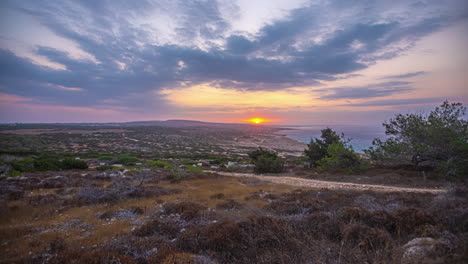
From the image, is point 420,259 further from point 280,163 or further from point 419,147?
point 280,163

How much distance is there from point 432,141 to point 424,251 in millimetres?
14232

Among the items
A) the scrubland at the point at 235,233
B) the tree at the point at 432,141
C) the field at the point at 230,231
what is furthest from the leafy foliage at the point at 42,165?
the tree at the point at 432,141

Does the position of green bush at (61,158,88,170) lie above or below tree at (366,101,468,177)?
below

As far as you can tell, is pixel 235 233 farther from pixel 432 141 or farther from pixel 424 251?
pixel 432 141

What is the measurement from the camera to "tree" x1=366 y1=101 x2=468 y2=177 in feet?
38.8

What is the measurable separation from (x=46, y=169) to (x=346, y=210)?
25166 millimetres

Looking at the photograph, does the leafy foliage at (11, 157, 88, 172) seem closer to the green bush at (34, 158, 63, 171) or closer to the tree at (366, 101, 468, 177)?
the green bush at (34, 158, 63, 171)

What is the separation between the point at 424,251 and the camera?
3.20 metres

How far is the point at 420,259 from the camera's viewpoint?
3002 mm

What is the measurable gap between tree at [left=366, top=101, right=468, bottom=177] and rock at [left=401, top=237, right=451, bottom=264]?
1228cm

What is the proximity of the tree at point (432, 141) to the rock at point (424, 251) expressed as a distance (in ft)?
40.3

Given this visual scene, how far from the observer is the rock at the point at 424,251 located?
2.97m

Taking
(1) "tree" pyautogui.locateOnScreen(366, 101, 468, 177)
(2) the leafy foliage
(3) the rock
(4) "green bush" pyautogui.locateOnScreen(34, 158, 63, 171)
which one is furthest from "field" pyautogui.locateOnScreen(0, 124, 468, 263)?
(4) "green bush" pyautogui.locateOnScreen(34, 158, 63, 171)

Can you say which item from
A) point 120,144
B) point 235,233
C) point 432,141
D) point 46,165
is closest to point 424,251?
point 235,233
